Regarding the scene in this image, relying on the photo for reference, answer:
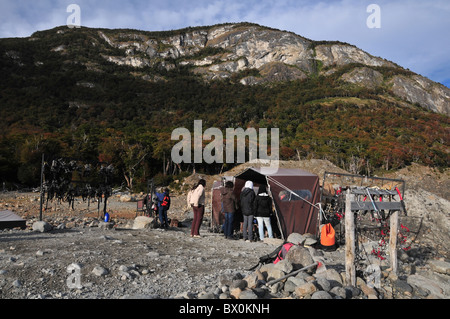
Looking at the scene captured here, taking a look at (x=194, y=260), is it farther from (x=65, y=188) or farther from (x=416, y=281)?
(x=65, y=188)

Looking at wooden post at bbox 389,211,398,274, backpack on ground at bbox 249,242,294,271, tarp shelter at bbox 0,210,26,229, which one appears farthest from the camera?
tarp shelter at bbox 0,210,26,229

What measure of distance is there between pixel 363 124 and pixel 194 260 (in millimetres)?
67434

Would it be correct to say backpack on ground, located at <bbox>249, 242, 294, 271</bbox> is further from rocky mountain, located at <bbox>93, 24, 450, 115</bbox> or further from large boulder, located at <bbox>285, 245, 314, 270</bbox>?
rocky mountain, located at <bbox>93, 24, 450, 115</bbox>

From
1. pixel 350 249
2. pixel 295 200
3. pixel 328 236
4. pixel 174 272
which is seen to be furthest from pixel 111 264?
pixel 295 200

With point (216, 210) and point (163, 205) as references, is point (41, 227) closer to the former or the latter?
point (163, 205)

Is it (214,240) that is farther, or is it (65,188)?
(65,188)

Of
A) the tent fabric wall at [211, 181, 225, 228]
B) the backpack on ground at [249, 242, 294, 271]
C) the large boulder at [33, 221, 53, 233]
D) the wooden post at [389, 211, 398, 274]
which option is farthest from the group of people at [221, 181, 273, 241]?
the large boulder at [33, 221, 53, 233]

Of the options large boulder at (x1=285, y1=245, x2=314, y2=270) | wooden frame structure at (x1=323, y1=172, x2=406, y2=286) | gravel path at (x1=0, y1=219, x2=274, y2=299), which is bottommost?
gravel path at (x1=0, y1=219, x2=274, y2=299)

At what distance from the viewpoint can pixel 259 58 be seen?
14012 cm

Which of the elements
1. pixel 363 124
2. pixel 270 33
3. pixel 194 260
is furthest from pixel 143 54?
pixel 194 260

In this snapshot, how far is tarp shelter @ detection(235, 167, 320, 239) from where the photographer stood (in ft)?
29.4

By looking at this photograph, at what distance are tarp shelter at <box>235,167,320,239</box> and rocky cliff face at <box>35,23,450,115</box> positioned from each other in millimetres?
102191
